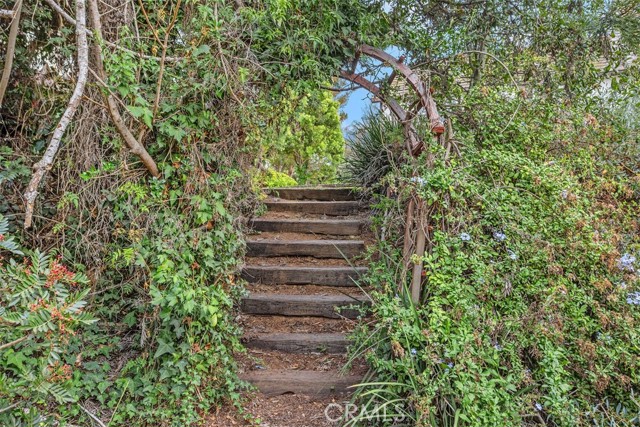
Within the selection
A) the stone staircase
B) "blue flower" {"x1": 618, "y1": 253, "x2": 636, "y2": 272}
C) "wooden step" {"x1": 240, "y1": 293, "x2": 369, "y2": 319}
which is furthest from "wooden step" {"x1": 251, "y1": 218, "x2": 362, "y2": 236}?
"blue flower" {"x1": 618, "y1": 253, "x2": 636, "y2": 272}

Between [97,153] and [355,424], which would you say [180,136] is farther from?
[355,424]

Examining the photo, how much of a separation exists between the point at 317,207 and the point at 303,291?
1.22 metres

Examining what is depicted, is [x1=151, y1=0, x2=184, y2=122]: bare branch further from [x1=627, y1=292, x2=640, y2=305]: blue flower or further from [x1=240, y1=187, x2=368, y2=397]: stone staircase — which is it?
[x1=627, y1=292, x2=640, y2=305]: blue flower

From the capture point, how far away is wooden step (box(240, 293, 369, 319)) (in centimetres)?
322

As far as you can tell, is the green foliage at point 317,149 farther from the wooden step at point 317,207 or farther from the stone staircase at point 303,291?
the stone staircase at point 303,291

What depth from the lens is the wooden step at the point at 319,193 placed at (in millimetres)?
4609

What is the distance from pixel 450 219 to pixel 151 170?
6.07ft

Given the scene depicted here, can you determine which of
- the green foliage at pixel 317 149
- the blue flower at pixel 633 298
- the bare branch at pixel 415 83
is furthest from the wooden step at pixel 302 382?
the green foliage at pixel 317 149

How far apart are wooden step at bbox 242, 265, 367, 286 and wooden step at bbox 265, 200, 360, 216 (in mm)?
1022

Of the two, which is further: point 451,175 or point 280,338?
point 280,338

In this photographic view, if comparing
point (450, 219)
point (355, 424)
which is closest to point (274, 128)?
point (450, 219)

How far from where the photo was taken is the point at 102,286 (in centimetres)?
262

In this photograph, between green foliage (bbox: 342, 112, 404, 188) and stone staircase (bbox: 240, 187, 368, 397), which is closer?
stone staircase (bbox: 240, 187, 368, 397)

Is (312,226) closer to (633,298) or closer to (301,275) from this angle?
(301,275)
